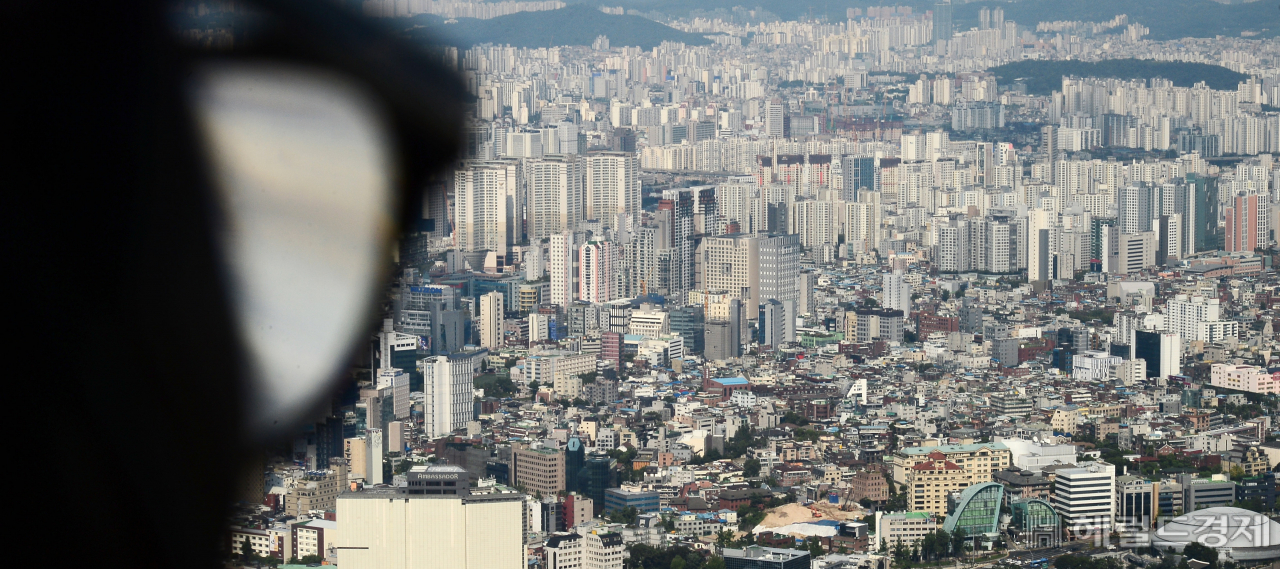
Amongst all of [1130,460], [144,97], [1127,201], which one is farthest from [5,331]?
[1127,201]

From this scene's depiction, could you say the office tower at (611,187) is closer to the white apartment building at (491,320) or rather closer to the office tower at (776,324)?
the office tower at (776,324)

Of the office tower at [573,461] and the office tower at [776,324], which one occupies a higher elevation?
the office tower at [776,324]

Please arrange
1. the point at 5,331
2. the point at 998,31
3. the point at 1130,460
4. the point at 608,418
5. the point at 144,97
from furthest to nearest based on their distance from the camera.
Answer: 1. the point at 998,31
2. the point at 608,418
3. the point at 1130,460
4. the point at 144,97
5. the point at 5,331

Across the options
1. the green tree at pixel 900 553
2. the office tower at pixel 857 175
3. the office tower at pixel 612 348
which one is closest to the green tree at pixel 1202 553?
the green tree at pixel 900 553

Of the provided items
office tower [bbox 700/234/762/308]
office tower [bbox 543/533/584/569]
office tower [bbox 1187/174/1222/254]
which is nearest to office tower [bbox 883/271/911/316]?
office tower [bbox 700/234/762/308]

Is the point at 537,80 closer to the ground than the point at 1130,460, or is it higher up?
higher up

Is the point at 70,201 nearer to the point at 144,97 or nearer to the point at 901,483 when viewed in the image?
the point at 144,97

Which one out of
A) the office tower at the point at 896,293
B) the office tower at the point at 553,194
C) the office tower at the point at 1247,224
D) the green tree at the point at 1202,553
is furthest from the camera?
the office tower at the point at 1247,224
